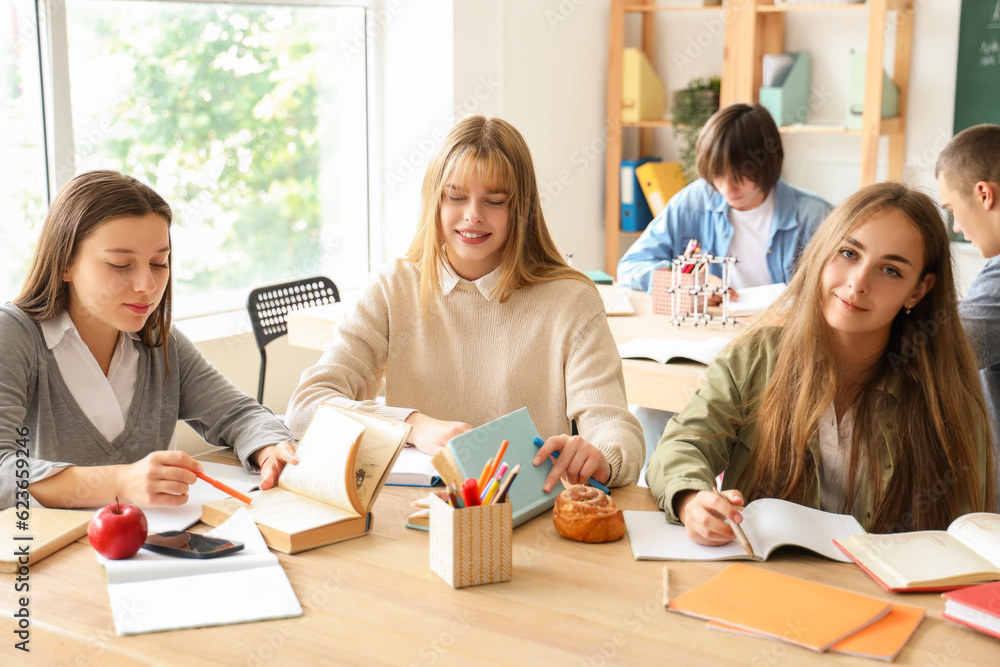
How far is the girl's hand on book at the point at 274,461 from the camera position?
4.89 ft

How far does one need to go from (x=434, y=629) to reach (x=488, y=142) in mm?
1008

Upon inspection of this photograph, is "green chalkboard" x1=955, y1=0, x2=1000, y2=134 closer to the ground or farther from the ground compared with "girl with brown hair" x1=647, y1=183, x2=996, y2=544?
farther from the ground

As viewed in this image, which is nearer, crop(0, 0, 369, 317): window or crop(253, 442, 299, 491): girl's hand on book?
crop(253, 442, 299, 491): girl's hand on book

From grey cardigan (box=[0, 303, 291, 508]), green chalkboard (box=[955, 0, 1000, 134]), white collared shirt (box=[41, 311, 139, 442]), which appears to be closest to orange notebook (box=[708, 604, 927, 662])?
grey cardigan (box=[0, 303, 291, 508])

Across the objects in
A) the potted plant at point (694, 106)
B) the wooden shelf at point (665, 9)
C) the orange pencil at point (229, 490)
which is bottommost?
the orange pencil at point (229, 490)

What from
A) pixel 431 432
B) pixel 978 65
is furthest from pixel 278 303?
pixel 978 65

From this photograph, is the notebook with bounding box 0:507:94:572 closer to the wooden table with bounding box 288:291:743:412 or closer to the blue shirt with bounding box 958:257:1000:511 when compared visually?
the wooden table with bounding box 288:291:743:412

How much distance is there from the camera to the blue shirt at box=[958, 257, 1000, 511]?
7.28 ft

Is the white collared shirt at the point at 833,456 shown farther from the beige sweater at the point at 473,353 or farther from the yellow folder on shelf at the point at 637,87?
the yellow folder on shelf at the point at 637,87

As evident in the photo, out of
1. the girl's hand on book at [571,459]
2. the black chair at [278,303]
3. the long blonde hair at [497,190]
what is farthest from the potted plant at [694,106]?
the girl's hand on book at [571,459]

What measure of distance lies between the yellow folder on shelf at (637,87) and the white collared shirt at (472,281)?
292cm

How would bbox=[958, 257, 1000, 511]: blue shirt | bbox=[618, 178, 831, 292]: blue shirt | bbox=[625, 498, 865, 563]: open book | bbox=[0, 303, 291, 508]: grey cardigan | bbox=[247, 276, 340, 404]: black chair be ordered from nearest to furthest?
bbox=[625, 498, 865, 563]: open book, bbox=[0, 303, 291, 508]: grey cardigan, bbox=[958, 257, 1000, 511]: blue shirt, bbox=[247, 276, 340, 404]: black chair, bbox=[618, 178, 831, 292]: blue shirt

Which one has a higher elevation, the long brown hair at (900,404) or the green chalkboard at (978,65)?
the green chalkboard at (978,65)

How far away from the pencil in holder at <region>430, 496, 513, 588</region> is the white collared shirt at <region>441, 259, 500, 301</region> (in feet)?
2.46
